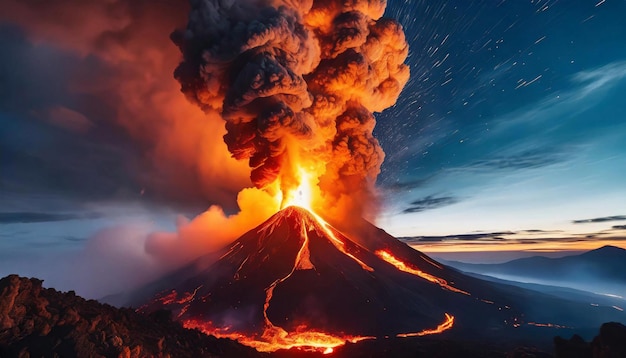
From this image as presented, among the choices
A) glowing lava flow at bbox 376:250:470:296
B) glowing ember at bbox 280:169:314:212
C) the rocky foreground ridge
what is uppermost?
glowing ember at bbox 280:169:314:212

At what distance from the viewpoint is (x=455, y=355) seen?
21938 mm

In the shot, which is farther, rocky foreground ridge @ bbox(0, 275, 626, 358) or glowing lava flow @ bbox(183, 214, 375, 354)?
glowing lava flow @ bbox(183, 214, 375, 354)

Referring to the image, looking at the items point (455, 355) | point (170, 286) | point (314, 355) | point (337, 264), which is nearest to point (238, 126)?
point (337, 264)

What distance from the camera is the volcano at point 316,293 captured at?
35.3 m

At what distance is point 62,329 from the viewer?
12266 millimetres

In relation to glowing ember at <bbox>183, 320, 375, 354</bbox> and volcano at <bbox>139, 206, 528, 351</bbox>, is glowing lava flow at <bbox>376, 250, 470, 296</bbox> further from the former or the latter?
glowing ember at <bbox>183, 320, 375, 354</bbox>

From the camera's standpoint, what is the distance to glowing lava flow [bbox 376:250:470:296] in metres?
49.6

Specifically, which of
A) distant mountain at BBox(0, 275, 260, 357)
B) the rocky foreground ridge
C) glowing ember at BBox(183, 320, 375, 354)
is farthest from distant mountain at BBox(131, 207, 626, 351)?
distant mountain at BBox(0, 275, 260, 357)

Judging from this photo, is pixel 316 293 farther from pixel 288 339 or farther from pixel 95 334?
pixel 95 334

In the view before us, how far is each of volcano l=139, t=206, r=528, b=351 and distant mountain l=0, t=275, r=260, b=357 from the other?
1674cm

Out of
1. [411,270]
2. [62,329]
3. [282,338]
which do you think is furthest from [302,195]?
[62,329]

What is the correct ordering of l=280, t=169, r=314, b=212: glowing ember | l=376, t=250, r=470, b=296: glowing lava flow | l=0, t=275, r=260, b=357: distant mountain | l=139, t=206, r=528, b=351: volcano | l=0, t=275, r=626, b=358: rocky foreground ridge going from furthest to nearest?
l=280, t=169, r=314, b=212: glowing ember, l=376, t=250, r=470, b=296: glowing lava flow, l=139, t=206, r=528, b=351: volcano, l=0, t=275, r=626, b=358: rocky foreground ridge, l=0, t=275, r=260, b=357: distant mountain

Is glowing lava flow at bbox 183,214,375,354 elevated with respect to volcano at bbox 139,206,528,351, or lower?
lower

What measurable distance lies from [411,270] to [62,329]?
159 ft
